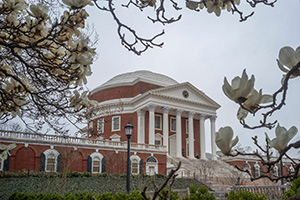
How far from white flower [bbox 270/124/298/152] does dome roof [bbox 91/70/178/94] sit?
127ft

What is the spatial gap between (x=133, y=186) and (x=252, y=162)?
2742cm

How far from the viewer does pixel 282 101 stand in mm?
1304

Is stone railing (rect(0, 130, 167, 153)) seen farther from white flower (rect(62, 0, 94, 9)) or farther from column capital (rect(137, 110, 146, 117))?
white flower (rect(62, 0, 94, 9))

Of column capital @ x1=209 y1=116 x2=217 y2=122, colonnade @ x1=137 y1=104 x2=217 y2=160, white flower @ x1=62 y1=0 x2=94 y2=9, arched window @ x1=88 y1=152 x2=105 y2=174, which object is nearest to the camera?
white flower @ x1=62 y1=0 x2=94 y2=9

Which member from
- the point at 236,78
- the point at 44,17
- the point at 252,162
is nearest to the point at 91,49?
the point at 44,17

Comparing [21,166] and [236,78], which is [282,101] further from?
[21,166]

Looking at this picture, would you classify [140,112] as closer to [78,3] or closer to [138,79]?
[138,79]

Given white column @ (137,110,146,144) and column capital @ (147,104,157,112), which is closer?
column capital @ (147,104,157,112)

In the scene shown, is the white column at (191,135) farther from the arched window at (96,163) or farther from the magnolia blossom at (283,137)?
the magnolia blossom at (283,137)

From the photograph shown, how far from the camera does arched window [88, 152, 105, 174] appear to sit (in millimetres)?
27297

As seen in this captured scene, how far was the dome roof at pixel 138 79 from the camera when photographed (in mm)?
41100

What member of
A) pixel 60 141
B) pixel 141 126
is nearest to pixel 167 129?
pixel 141 126

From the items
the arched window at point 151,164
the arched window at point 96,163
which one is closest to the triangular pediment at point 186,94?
the arched window at point 151,164

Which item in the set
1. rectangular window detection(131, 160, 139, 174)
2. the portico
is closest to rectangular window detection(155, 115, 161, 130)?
the portico
